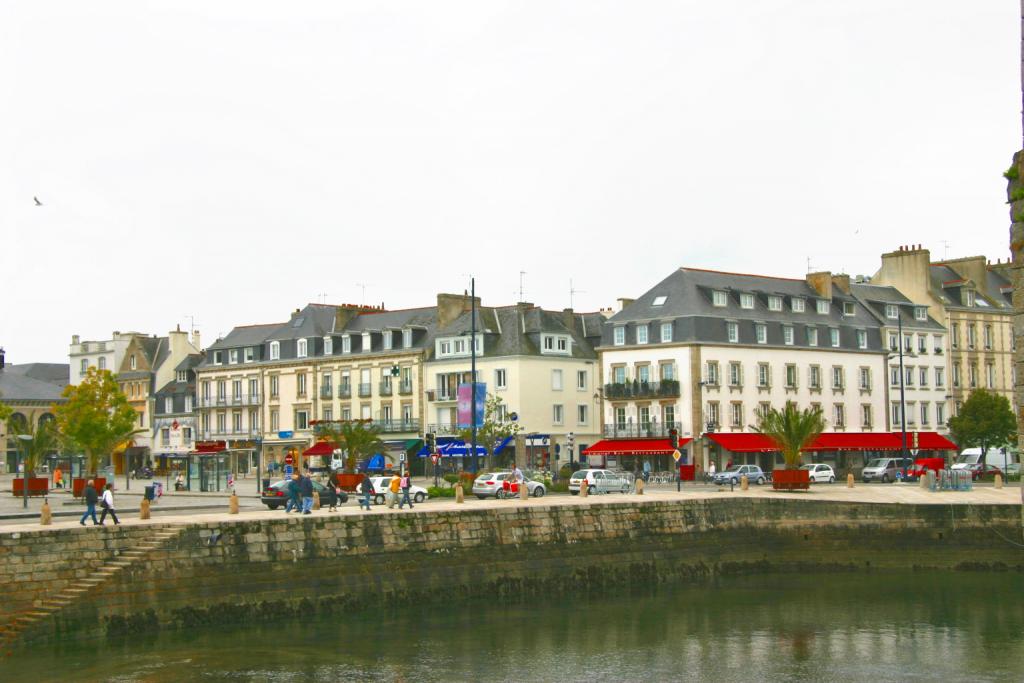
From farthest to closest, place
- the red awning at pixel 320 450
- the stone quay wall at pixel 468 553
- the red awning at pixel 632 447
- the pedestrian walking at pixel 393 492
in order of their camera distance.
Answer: the red awning at pixel 320 450 < the red awning at pixel 632 447 < the pedestrian walking at pixel 393 492 < the stone quay wall at pixel 468 553

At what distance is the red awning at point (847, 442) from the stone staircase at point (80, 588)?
4230 centimetres

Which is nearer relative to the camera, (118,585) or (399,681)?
(399,681)

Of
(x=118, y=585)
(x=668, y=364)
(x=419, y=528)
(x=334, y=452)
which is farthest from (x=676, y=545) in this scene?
(x=334, y=452)

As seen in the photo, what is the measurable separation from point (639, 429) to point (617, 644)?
41095 millimetres

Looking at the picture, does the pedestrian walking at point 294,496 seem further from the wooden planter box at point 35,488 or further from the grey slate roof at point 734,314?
the grey slate roof at point 734,314

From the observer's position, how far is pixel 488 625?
3462 cm

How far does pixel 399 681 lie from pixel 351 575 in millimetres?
9081

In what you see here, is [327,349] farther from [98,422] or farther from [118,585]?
[118,585]

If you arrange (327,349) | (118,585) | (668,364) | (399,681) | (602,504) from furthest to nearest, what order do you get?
(327,349)
(668,364)
(602,504)
(118,585)
(399,681)

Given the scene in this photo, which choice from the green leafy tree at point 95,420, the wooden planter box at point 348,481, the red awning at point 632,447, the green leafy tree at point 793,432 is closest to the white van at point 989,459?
the red awning at point 632,447

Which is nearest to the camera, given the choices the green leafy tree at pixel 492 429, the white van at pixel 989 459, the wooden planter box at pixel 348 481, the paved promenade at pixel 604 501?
the paved promenade at pixel 604 501

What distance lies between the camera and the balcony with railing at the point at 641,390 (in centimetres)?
7156

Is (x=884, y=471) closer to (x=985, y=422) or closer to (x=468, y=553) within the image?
(x=985, y=422)

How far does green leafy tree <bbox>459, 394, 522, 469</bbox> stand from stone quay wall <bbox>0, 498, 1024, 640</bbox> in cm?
2178
